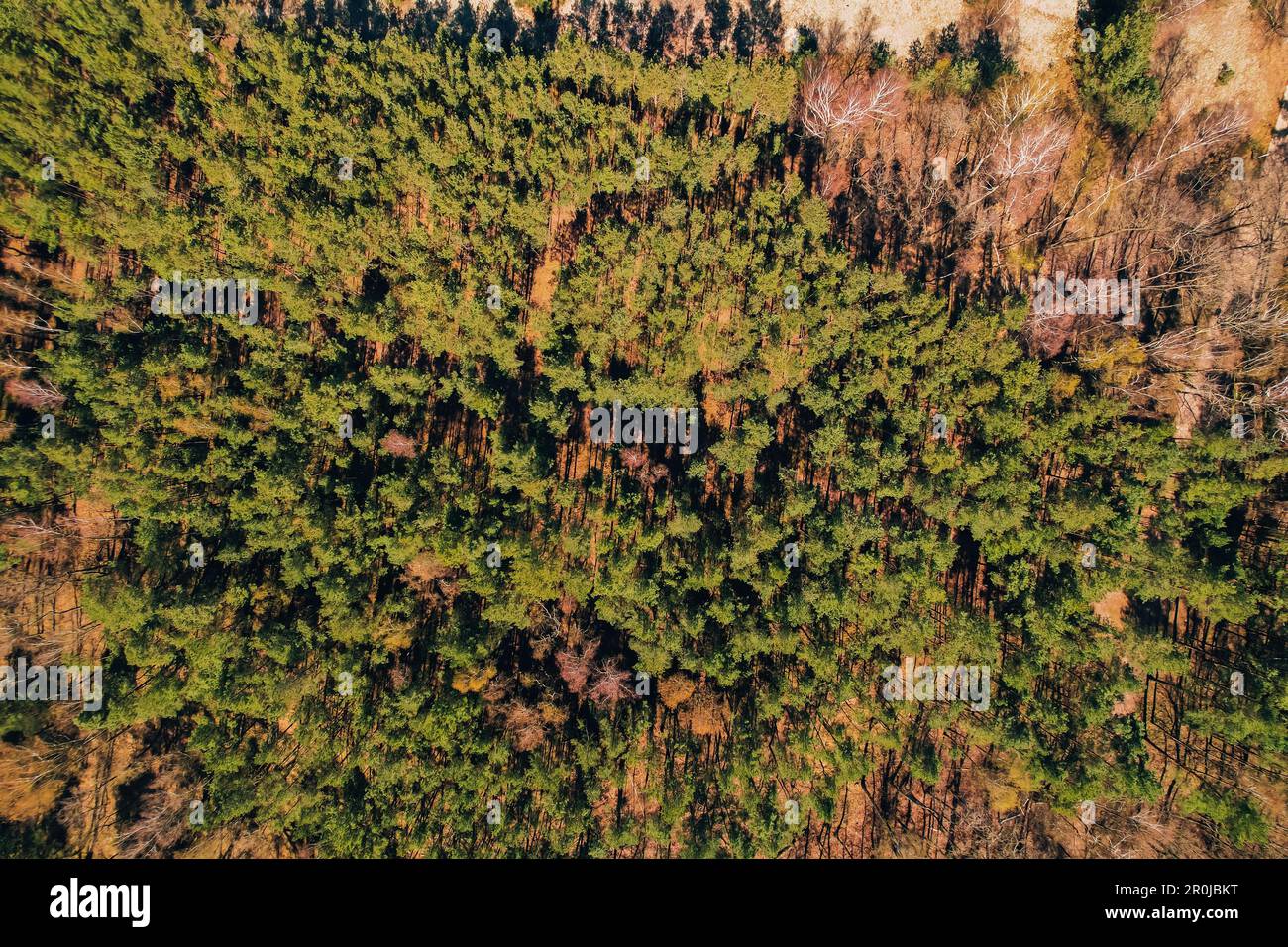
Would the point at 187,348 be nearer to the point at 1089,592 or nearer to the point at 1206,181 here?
the point at 1089,592

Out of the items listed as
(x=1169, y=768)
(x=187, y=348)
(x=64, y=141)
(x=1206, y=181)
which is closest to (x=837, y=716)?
(x=1169, y=768)

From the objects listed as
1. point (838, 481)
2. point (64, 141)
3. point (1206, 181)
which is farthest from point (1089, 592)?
point (64, 141)

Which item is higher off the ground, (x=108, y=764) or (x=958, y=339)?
(x=958, y=339)

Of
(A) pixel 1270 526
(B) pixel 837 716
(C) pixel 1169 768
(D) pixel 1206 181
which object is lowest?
(C) pixel 1169 768
